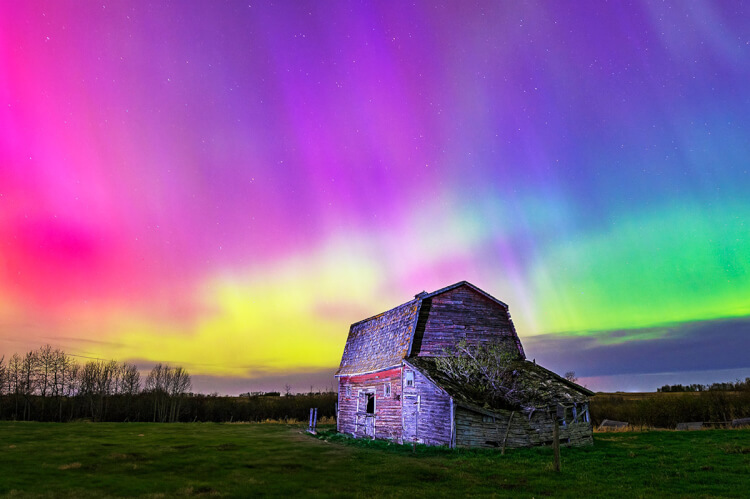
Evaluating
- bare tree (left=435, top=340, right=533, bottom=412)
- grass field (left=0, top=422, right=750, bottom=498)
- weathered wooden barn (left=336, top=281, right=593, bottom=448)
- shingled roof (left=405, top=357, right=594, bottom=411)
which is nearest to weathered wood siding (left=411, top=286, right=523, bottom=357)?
weathered wooden barn (left=336, top=281, right=593, bottom=448)

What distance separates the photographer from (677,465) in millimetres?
19344

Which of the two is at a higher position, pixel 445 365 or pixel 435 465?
pixel 445 365

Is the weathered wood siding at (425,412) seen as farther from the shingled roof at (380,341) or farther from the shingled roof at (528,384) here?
the shingled roof at (380,341)

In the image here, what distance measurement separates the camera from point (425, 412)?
2700 cm

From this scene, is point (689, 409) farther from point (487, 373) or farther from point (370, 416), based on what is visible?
point (370, 416)

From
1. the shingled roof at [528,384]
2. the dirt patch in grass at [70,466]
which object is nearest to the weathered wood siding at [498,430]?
the shingled roof at [528,384]

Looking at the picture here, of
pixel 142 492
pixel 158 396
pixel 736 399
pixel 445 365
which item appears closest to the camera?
pixel 142 492

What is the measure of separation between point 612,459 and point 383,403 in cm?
1500

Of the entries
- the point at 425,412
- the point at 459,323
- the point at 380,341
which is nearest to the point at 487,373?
the point at 425,412

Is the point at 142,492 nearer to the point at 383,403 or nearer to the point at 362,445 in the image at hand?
the point at 362,445

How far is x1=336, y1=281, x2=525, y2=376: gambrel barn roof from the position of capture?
31.6m

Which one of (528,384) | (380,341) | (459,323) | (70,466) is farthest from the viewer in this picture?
(380,341)

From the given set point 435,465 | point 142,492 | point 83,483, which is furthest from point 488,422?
point 83,483

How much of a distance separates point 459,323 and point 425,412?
7.77 meters
